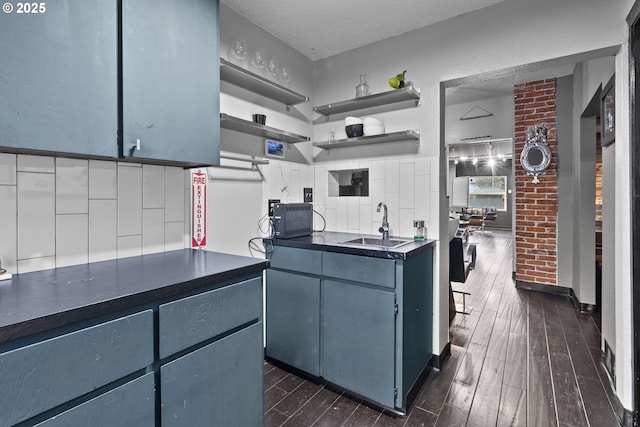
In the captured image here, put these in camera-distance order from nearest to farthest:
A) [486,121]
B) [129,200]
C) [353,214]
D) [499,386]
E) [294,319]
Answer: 1. [129,200]
2. [499,386]
3. [294,319]
4. [353,214]
5. [486,121]

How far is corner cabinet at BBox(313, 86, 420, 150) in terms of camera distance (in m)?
2.45

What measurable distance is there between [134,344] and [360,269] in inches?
49.6

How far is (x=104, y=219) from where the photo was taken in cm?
160

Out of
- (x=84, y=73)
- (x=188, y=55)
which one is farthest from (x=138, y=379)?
(x=188, y=55)

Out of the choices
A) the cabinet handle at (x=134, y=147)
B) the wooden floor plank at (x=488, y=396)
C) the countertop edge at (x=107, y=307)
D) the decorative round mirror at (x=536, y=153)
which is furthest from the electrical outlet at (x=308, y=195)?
the decorative round mirror at (x=536, y=153)

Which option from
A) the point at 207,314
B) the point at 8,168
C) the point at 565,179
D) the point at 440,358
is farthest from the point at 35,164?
the point at 565,179

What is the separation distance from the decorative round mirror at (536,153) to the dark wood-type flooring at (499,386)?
1901 millimetres

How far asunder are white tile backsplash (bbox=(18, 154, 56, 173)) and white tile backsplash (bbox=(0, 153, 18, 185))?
0.02 meters

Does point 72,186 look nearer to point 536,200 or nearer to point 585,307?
point 585,307

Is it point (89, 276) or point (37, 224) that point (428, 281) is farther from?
point (37, 224)

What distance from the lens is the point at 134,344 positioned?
41.3 inches

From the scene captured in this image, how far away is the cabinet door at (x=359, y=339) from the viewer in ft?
6.13

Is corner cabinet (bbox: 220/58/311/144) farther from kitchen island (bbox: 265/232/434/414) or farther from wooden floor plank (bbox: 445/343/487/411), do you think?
wooden floor plank (bbox: 445/343/487/411)

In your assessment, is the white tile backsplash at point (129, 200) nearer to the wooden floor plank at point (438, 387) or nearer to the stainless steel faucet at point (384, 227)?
the stainless steel faucet at point (384, 227)
